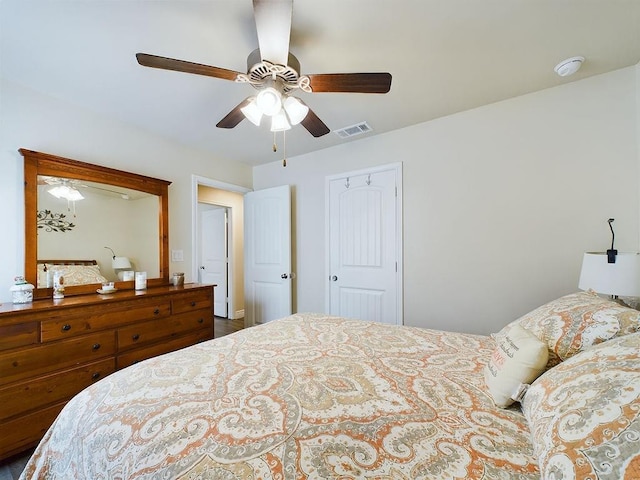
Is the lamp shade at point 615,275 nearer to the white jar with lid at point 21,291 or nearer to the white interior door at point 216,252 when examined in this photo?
the white jar with lid at point 21,291

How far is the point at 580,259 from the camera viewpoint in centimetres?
195

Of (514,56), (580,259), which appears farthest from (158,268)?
(580,259)

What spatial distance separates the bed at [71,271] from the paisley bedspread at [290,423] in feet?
5.10

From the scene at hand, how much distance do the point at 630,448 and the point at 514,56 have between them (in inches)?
82.3

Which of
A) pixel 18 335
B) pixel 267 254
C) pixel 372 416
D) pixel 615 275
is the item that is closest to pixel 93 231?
pixel 18 335

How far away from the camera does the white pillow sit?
88 cm

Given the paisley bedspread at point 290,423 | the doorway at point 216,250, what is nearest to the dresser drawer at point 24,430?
the paisley bedspread at point 290,423

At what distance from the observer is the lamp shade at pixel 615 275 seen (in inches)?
55.0

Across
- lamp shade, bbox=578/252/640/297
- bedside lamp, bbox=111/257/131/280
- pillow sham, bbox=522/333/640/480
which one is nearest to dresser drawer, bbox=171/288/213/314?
bedside lamp, bbox=111/257/131/280

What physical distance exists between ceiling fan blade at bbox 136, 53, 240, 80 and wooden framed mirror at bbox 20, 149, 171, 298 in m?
1.46

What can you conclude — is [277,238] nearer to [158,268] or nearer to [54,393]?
[158,268]

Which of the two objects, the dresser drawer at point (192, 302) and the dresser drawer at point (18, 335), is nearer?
the dresser drawer at point (18, 335)

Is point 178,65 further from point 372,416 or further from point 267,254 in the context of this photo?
point 267,254

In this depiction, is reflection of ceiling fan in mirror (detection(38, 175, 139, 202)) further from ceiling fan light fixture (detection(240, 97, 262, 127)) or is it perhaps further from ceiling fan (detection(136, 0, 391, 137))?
ceiling fan light fixture (detection(240, 97, 262, 127))
